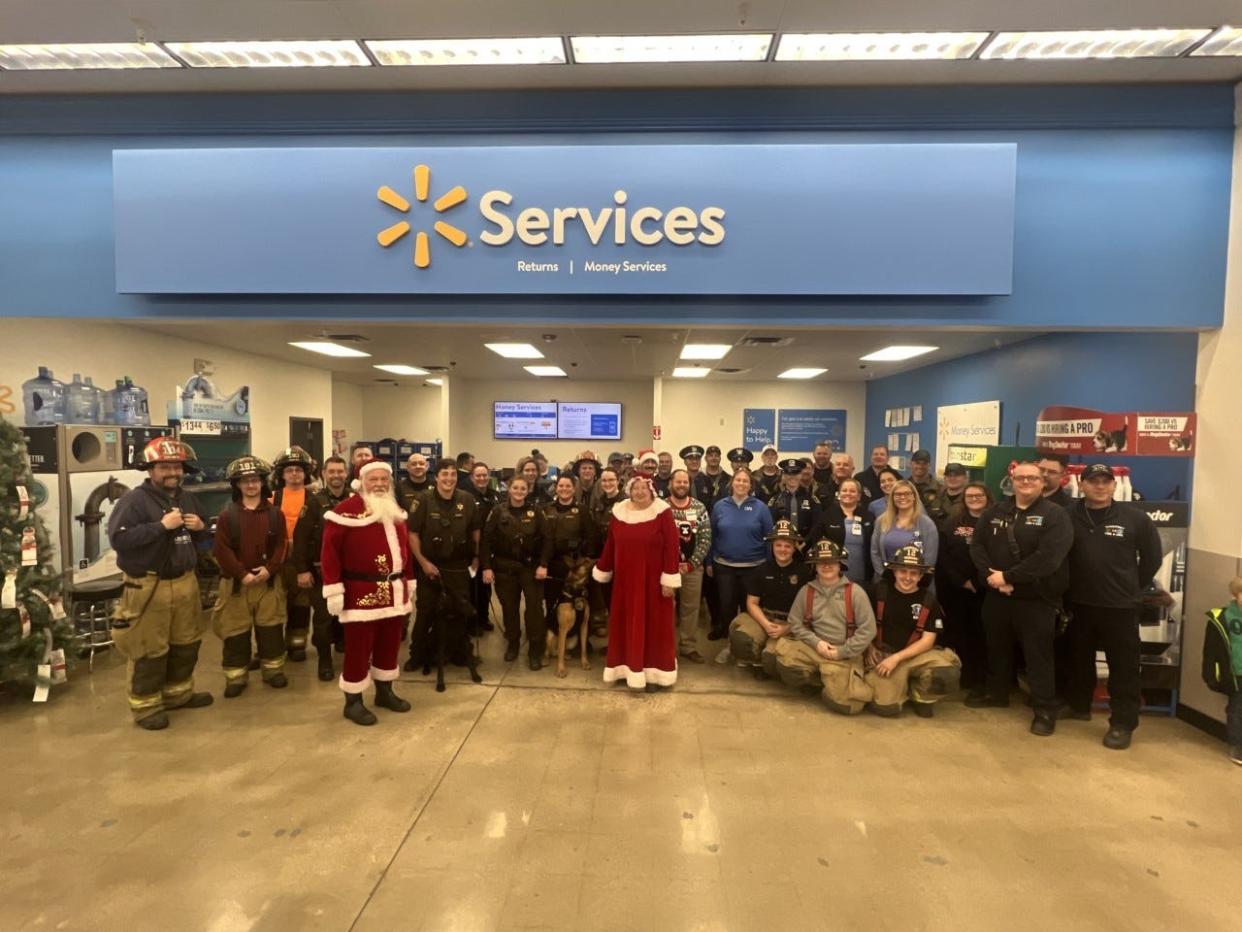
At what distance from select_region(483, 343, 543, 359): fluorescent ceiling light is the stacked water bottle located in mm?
3850

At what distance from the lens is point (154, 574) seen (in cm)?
385

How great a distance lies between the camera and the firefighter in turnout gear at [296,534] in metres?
4.51

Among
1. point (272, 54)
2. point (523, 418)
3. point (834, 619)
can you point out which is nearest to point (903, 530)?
point (834, 619)

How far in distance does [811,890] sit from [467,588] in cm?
305

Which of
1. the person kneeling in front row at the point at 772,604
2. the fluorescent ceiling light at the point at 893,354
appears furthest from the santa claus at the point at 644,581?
the fluorescent ceiling light at the point at 893,354

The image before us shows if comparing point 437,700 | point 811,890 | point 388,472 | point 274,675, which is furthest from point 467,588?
point 811,890

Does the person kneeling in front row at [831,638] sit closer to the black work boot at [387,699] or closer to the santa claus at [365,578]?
the black work boot at [387,699]

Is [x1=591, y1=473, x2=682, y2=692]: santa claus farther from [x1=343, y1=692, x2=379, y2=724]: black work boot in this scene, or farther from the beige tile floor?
[x1=343, y1=692, x2=379, y2=724]: black work boot

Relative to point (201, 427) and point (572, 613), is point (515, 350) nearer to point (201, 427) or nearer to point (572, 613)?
point (201, 427)

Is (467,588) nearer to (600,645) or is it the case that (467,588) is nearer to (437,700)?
(437,700)

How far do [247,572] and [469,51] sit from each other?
3.89 m

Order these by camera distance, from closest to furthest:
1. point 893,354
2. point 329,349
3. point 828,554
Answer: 1. point 828,554
2. point 893,354
3. point 329,349

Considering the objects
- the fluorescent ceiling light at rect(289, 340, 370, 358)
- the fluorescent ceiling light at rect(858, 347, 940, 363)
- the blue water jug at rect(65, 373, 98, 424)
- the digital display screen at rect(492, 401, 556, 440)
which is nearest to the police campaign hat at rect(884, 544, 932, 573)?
the fluorescent ceiling light at rect(858, 347, 940, 363)

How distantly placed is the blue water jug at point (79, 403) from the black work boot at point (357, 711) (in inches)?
179
